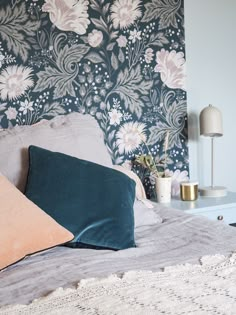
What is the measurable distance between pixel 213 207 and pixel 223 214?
8cm

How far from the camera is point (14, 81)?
6.68 feet

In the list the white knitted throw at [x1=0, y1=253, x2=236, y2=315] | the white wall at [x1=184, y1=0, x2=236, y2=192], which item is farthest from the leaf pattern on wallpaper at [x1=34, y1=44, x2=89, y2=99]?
the white knitted throw at [x1=0, y1=253, x2=236, y2=315]

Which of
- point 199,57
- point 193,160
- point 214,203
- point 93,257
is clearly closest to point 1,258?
point 93,257

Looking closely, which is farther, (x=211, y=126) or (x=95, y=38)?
(x=211, y=126)

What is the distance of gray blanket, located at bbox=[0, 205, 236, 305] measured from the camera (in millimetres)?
1061

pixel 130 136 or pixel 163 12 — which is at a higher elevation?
pixel 163 12

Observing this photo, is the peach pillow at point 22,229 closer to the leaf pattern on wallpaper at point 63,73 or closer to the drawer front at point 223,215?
the leaf pattern on wallpaper at point 63,73

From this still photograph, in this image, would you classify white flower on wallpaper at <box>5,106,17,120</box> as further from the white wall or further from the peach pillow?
the white wall

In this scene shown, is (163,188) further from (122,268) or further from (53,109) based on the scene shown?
(122,268)

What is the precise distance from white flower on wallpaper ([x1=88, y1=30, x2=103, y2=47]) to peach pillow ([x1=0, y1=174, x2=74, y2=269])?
3.66 ft

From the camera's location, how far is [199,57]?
2598 mm

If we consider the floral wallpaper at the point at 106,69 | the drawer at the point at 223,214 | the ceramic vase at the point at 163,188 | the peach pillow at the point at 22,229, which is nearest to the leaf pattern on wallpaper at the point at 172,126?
the floral wallpaper at the point at 106,69

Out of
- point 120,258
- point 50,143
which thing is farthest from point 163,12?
point 120,258

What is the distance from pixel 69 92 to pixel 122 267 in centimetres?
121
